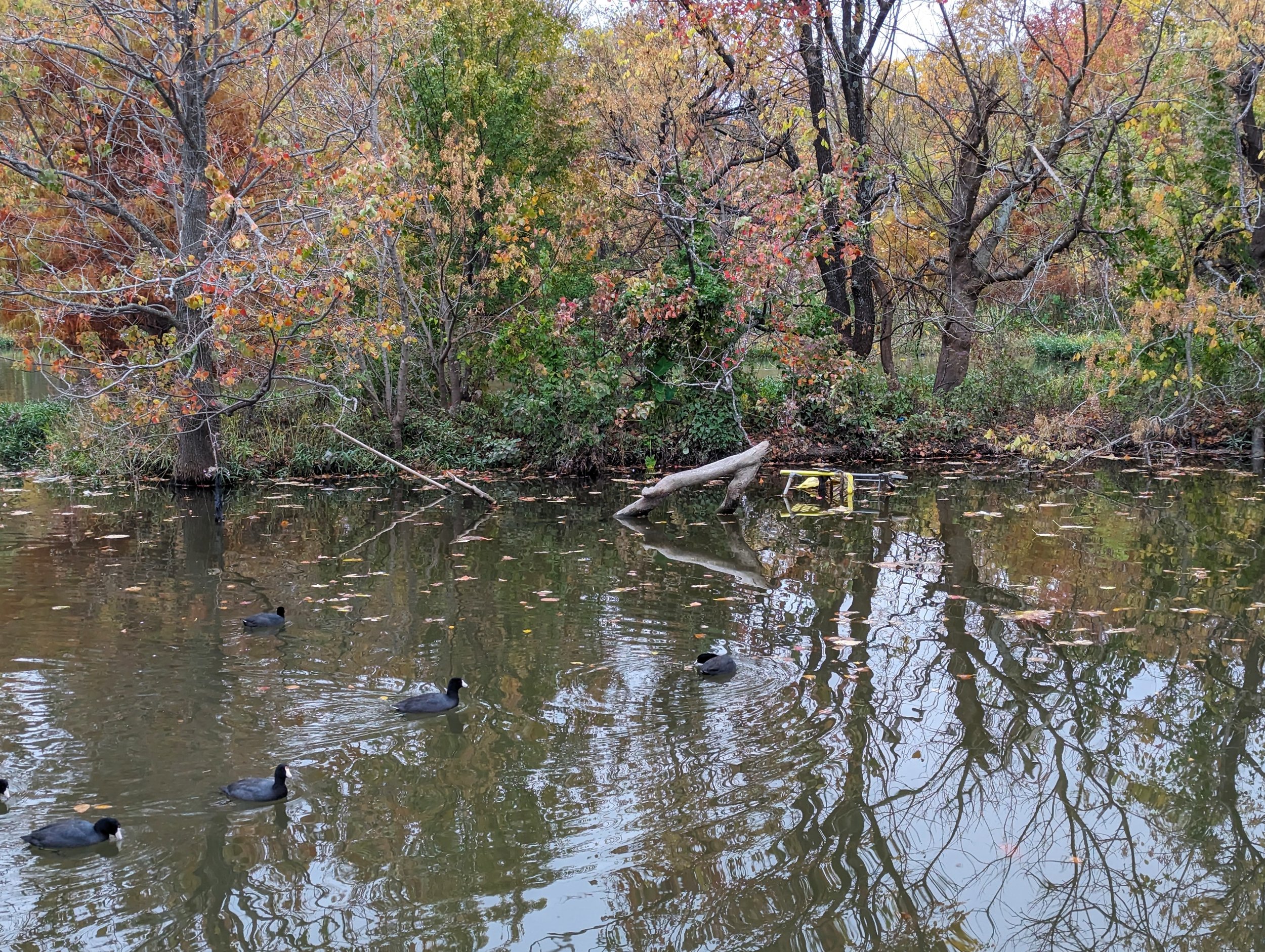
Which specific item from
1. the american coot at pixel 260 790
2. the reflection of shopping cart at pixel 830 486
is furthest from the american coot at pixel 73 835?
the reflection of shopping cart at pixel 830 486

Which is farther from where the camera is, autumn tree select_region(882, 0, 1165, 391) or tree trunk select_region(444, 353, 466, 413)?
tree trunk select_region(444, 353, 466, 413)

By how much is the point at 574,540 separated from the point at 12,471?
11776mm

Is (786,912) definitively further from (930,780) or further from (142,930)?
(142,930)

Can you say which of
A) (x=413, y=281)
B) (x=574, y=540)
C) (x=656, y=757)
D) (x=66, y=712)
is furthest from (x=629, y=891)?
(x=413, y=281)

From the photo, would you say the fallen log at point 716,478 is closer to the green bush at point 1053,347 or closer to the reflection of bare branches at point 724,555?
the reflection of bare branches at point 724,555

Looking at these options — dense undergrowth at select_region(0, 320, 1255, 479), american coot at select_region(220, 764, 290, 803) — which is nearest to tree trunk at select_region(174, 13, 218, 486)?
dense undergrowth at select_region(0, 320, 1255, 479)

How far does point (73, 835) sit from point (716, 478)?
10.2m

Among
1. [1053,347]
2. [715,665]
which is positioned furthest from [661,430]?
[1053,347]

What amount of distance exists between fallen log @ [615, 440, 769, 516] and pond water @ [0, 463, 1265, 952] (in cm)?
203

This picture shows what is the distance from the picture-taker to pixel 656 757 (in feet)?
18.9

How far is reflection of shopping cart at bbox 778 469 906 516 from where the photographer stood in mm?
13758

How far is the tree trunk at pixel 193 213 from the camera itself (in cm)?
1318

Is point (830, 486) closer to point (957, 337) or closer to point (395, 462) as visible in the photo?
point (957, 337)

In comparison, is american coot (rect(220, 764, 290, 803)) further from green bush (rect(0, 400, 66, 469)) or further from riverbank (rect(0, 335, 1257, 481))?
green bush (rect(0, 400, 66, 469))
